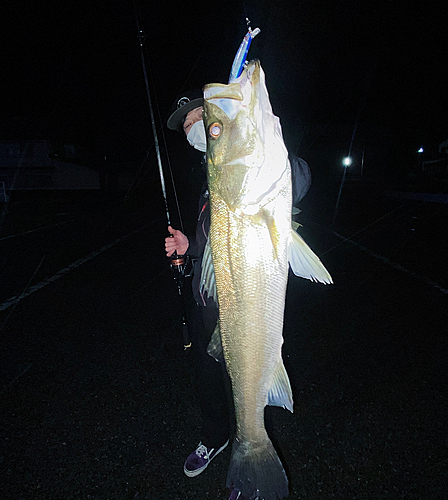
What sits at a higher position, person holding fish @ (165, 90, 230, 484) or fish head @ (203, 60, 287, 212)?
fish head @ (203, 60, 287, 212)

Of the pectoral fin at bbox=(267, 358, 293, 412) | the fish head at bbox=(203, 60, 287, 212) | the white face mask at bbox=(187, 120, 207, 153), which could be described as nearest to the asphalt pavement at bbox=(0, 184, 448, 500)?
the pectoral fin at bbox=(267, 358, 293, 412)

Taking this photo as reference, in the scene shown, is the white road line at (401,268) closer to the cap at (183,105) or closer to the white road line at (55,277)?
the cap at (183,105)

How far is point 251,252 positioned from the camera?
1473mm

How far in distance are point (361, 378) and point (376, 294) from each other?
2272 mm

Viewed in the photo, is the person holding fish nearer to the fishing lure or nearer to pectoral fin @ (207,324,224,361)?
pectoral fin @ (207,324,224,361)

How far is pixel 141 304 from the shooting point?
5.24 m

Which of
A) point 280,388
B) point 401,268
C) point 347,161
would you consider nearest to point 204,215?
point 280,388

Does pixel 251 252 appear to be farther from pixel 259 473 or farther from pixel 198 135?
pixel 259 473

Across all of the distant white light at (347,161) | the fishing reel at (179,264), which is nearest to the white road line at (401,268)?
the fishing reel at (179,264)

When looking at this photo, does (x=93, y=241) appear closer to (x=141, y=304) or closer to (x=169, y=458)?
(x=141, y=304)

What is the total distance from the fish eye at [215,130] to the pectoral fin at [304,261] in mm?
522

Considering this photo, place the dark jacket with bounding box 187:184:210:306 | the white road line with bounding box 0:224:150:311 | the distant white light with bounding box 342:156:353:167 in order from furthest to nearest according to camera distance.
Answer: the distant white light with bounding box 342:156:353:167
the white road line with bounding box 0:224:150:311
the dark jacket with bounding box 187:184:210:306

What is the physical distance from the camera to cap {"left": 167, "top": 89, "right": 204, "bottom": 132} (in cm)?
210

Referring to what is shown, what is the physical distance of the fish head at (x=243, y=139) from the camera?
1361mm
